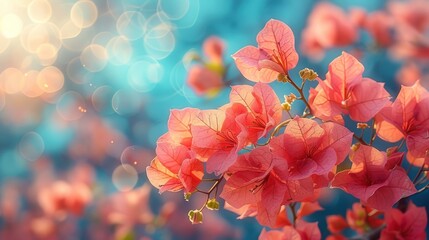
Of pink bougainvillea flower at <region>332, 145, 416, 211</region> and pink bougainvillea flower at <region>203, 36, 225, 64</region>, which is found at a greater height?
pink bougainvillea flower at <region>332, 145, 416, 211</region>

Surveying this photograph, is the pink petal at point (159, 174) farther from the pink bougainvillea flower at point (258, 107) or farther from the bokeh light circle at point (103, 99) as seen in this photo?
the bokeh light circle at point (103, 99)

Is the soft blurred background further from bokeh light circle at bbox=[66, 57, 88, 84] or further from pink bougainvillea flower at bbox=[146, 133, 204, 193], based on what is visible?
pink bougainvillea flower at bbox=[146, 133, 204, 193]

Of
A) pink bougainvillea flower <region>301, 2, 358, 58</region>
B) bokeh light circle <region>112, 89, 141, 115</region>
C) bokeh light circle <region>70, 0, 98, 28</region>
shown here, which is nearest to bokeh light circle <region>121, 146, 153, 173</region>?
bokeh light circle <region>112, 89, 141, 115</region>

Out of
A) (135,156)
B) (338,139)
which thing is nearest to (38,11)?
(135,156)

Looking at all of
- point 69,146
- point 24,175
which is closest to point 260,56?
point 69,146

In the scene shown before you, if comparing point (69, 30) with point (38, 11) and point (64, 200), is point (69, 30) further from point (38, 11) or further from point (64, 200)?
point (64, 200)

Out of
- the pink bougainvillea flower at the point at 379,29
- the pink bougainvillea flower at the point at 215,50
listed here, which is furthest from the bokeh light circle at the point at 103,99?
the pink bougainvillea flower at the point at 379,29

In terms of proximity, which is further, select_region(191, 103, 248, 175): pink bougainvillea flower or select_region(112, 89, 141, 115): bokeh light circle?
select_region(112, 89, 141, 115): bokeh light circle
